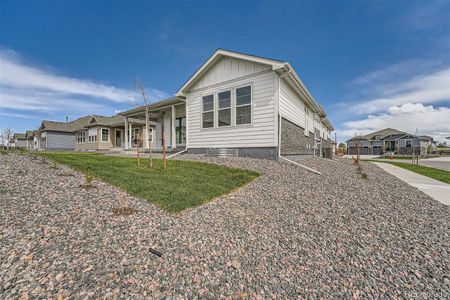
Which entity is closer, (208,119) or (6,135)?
(208,119)

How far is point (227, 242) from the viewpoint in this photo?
9.54 feet

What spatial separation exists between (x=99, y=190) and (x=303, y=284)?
4.46 meters

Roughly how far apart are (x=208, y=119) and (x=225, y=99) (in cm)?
142

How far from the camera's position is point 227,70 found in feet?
33.1

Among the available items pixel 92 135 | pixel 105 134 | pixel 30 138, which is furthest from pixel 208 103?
pixel 30 138

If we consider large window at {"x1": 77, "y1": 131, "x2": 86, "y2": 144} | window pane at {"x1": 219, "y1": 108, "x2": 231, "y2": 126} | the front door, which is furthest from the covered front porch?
large window at {"x1": 77, "y1": 131, "x2": 86, "y2": 144}

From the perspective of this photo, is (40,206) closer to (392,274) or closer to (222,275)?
(222,275)

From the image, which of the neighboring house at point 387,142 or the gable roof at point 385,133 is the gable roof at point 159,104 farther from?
the gable roof at point 385,133

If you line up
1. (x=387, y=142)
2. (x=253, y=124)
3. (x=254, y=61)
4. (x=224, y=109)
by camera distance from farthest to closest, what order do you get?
1. (x=387, y=142)
2. (x=224, y=109)
3. (x=253, y=124)
4. (x=254, y=61)

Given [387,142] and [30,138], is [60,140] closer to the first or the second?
[30,138]

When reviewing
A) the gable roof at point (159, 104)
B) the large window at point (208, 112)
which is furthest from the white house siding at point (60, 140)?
the large window at point (208, 112)

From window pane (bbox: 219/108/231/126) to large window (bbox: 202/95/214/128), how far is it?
0.59 meters

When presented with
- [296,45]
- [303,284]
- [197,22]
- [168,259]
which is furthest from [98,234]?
[296,45]

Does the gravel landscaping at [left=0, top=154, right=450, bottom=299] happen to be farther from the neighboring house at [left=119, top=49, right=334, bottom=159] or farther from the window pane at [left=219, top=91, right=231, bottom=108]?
the window pane at [left=219, top=91, right=231, bottom=108]
